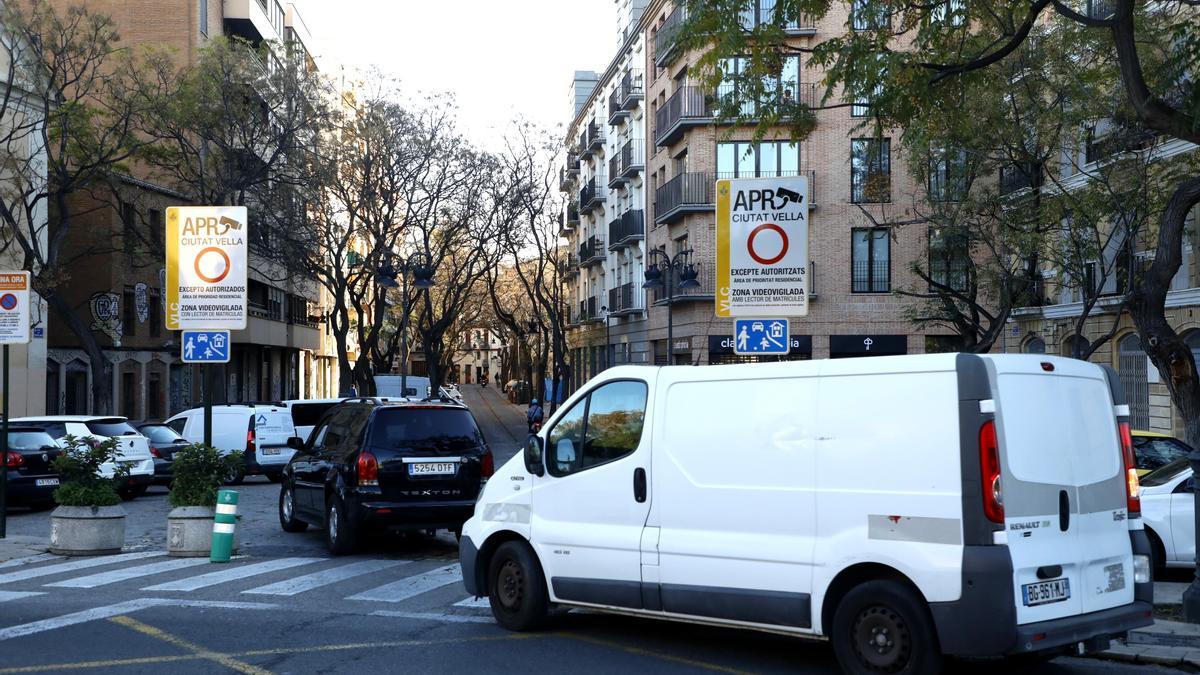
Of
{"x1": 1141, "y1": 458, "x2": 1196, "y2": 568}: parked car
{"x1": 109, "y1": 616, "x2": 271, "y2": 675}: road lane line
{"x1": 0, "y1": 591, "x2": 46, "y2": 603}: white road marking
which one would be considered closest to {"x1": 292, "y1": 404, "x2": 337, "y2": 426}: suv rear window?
{"x1": 0, "y1": 591, "x2": 46, "y2": 603}: white road marking

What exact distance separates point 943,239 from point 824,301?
13367mm

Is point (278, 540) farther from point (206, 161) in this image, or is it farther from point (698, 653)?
point (206, 161)

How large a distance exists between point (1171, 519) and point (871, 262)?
2850 centimetres

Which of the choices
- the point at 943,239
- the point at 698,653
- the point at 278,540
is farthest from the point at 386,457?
the point at 943,239

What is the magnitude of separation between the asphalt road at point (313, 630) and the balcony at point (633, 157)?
38.0 meters

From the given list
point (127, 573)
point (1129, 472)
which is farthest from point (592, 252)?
point (1129, 472)

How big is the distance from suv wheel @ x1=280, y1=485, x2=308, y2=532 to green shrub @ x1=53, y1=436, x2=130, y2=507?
252 cm

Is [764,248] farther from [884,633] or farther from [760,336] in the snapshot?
[884,633]

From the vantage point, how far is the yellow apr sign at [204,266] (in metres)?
15.2

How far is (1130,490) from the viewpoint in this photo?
25.2 feet

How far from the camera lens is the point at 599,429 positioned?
350 inches

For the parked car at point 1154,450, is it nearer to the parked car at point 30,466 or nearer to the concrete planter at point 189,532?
the concrete planter at point 189,532

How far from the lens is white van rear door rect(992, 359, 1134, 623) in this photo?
6848 millimetres

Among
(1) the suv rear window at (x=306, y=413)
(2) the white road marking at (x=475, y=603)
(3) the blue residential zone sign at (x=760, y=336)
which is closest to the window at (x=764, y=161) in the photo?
(1) the suv rear window at (x=306, y=413)
